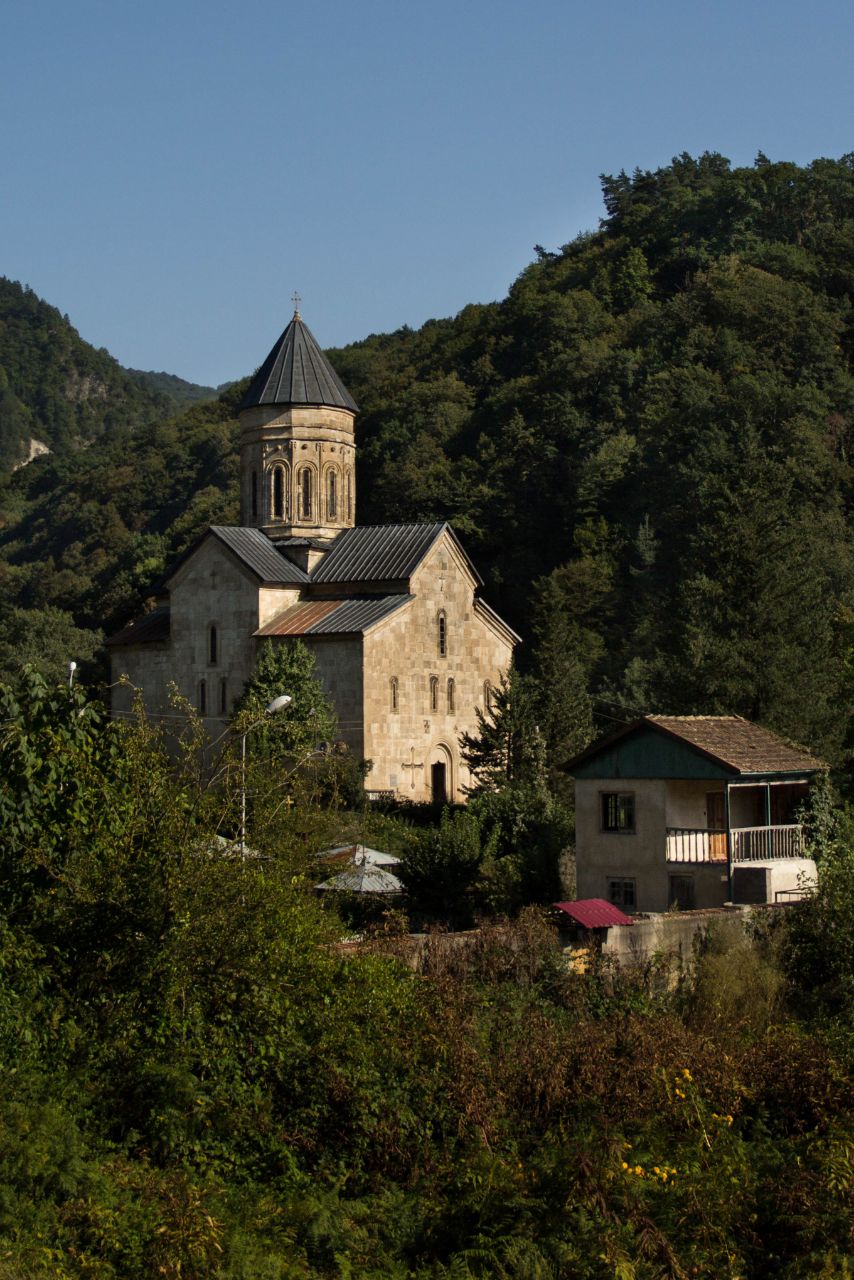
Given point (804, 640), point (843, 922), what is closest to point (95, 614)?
point (804, 640)

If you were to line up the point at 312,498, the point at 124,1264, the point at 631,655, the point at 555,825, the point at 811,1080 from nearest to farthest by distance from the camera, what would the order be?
the point at 124,1264
the point at 811,1080
the point at 555,825
the point at 312,498
the point at 631,655

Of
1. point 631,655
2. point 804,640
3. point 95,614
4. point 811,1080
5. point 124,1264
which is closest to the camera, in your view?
point 124,1264

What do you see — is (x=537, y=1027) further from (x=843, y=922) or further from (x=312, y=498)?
(x=312, y=498)

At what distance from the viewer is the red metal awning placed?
58.1 feet

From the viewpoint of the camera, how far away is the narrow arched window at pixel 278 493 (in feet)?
127

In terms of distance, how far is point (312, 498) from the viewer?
38.5m

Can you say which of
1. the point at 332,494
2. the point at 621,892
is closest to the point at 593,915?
the point at 621,892

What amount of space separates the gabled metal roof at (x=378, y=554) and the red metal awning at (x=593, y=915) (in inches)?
710

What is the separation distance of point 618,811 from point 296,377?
19.1 metres

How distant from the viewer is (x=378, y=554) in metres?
36.9

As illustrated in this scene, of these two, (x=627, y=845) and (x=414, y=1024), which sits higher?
(x=627, y=845)

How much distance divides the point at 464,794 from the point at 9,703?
21328 mm

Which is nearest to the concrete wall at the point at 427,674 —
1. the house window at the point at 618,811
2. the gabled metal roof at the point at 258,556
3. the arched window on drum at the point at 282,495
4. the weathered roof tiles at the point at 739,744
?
the gabled metal roof at the point at 258,556

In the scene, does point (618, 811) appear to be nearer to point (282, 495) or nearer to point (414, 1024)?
point (414, 1024)
